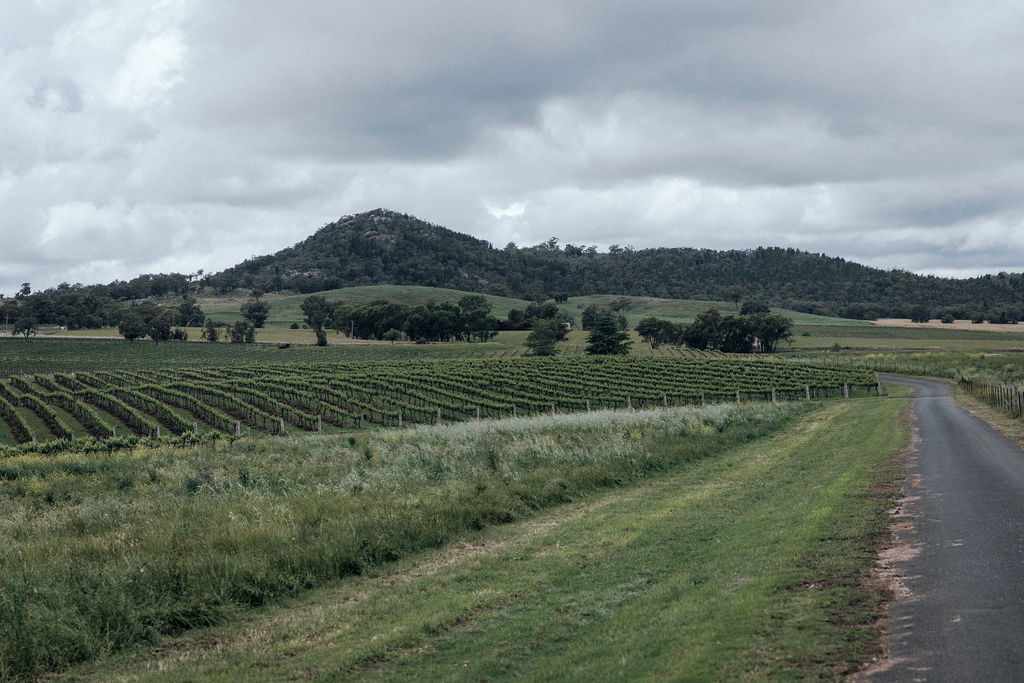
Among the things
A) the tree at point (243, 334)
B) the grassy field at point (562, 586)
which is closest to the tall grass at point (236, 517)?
the grassy field at point (562, 586)

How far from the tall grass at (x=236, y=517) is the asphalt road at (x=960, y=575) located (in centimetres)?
666

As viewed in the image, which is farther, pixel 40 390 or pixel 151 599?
pixel 40 390

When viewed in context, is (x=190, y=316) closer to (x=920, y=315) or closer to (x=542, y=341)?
(x=542, y=341)

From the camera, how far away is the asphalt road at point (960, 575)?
732 centimetres

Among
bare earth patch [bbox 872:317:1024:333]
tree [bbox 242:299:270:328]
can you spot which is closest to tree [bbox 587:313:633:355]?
bare earth patch [bbox 872:317:1024:333]

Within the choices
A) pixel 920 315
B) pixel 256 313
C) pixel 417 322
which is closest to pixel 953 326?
pixel 920 315

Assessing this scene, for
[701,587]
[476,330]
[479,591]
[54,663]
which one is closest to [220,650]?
[54,663]

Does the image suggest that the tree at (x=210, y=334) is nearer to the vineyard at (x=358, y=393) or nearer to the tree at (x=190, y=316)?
the tree at (x=190, y=316)

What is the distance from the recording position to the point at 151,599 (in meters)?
11.1

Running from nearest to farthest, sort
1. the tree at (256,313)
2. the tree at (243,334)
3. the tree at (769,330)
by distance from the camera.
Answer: the tree at (769,330) < the tree at (243,334) < the tree at (256,313)

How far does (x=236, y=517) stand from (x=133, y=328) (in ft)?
460

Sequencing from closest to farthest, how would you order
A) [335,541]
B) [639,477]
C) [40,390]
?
[335,541] < [639,477] < [40,390]

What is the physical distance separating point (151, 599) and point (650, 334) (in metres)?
149

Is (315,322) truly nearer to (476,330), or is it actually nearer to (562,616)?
(476,330)
